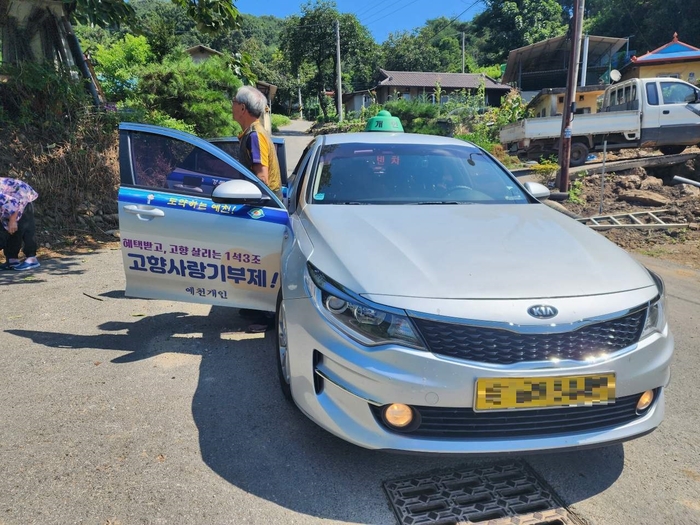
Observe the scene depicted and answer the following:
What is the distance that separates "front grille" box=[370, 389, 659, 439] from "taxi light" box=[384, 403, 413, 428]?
26mm

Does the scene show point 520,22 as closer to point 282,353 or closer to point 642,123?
point 642,123

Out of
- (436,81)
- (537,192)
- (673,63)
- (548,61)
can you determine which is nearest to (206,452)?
(537,192)

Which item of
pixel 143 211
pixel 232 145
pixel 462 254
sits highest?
pixel 232 145

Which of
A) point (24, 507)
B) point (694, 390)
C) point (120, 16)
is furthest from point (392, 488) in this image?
point (120, 16)

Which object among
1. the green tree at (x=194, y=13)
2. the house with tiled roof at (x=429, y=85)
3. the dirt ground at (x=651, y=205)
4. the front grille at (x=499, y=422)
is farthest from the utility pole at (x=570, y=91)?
the house with tiled roof at (x=429, y=85)

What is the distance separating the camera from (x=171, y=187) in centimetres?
353

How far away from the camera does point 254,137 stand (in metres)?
3.84

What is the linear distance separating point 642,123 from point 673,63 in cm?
1787

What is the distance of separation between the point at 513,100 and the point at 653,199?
50.0ft

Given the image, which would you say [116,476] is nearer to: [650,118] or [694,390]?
[694,390]

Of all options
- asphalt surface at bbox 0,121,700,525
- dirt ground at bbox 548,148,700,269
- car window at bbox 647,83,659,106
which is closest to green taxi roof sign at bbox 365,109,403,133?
dirt ground at bbox 548,148,700,269

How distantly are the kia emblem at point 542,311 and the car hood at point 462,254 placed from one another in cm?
6

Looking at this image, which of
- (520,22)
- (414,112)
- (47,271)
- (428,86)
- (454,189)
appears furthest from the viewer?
(428,86)

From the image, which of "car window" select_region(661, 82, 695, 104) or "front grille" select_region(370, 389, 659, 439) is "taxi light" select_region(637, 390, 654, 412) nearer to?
"front grille" select_region(370, 389, 659, 439)
